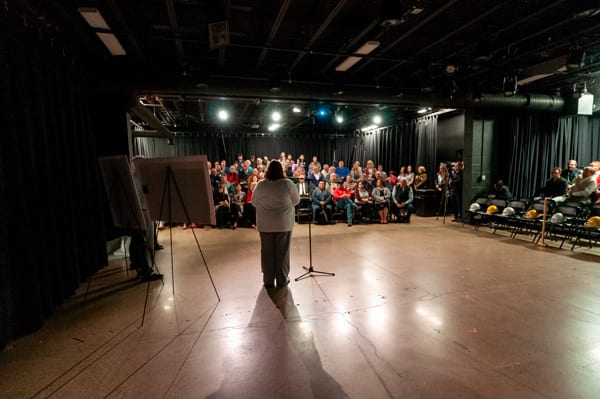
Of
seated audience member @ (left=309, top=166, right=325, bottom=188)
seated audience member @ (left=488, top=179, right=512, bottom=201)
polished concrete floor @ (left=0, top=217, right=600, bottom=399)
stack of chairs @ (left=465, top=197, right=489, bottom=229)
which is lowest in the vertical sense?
polished concrete floor @ (left=0, top=217, right=600, bottom=399)

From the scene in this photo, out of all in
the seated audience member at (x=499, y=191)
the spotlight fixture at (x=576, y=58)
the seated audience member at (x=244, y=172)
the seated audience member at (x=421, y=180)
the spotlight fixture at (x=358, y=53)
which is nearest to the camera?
the spotlight fixture at (x=358, y=53)

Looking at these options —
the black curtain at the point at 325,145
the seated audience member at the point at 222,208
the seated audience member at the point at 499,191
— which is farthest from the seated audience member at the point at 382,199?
the seated audience member at the point at 222,208

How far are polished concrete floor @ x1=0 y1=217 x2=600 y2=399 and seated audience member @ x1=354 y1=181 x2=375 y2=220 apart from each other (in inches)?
150

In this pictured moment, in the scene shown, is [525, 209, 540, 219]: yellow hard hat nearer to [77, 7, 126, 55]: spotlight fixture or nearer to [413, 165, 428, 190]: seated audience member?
[413, 165, 428, 190]: seated audience member

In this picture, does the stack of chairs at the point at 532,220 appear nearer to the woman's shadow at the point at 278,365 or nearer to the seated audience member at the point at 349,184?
the seated audience member at the point at 349,184

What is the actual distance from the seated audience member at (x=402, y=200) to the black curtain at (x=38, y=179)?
7.03m

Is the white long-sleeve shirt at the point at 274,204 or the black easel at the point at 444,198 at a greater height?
the white long-sleeve shirt at the point at 274,204

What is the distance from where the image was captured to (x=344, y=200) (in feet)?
27.4

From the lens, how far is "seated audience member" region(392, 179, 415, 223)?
8.29 m

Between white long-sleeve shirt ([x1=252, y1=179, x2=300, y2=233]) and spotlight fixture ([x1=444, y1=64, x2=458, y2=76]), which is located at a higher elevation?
spotlight fixture ([x1=444, y1=64, x2=458, y2=76])

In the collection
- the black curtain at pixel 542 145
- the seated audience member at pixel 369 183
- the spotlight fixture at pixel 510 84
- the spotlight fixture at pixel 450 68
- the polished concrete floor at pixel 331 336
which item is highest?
the spotlight fixture at pixel 450 68

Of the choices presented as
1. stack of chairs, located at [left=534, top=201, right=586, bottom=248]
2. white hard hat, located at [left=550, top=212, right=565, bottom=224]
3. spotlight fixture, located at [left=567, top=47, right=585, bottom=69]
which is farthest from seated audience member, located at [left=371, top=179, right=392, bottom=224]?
spotlight fixture, located at [left=567, top=47, right=585, bottom=69]

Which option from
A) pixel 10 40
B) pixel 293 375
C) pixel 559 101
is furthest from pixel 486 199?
pixel 10 40

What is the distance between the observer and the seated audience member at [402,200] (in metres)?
8.29
